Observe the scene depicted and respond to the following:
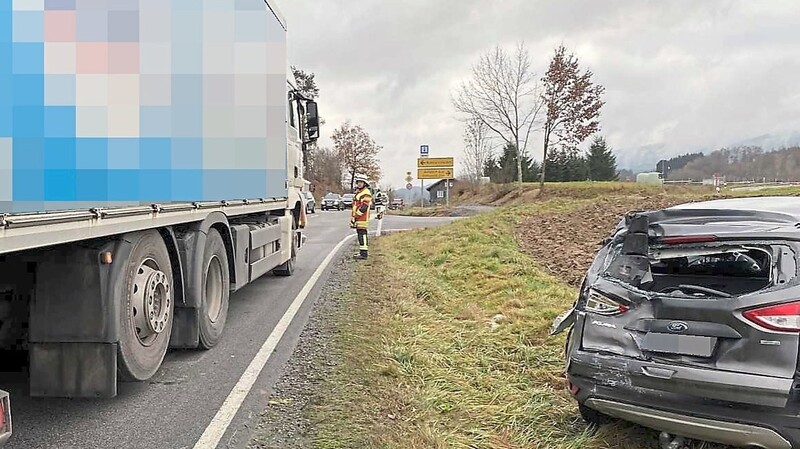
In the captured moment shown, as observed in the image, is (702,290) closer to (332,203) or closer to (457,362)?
(457,362)

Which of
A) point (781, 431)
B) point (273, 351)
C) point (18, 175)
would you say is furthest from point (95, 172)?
point (781, 431)

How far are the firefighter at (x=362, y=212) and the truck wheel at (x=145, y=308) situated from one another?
745cm

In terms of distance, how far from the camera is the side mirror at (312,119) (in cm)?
1041

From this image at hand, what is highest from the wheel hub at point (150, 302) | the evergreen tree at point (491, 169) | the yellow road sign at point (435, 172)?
the evergreen tree at point (491, 169)

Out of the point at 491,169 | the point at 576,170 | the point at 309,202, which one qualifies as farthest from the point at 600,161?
the point at 309,202

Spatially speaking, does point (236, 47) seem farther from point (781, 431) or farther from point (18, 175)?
point (781, 431)

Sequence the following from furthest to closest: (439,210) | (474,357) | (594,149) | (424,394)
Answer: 1. (594,149)
2. (439,210)
3. (474,357)
4. (424,394)

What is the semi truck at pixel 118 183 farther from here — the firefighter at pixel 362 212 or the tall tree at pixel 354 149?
the tall tree at pixel 354 149

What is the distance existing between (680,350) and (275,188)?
6.55 metres

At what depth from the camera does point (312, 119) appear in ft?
34.4

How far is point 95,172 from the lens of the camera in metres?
4.65

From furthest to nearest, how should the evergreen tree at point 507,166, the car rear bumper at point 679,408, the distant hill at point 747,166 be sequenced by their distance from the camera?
the evergreen tree at point 507,166 < the distant hill at point 747,166 < the car rear bumper at point 679,408

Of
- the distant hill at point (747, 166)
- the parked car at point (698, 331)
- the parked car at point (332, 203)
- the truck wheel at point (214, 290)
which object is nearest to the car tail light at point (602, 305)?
the parked car at point (698, 331)

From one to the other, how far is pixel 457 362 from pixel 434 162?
25.7m
